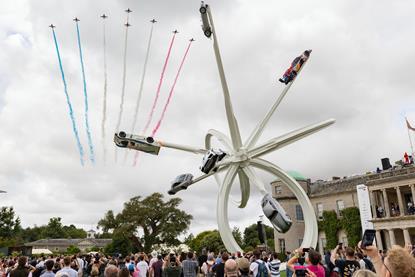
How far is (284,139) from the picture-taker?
1053 inches

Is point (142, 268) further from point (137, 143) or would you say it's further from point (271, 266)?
point (137, 143)

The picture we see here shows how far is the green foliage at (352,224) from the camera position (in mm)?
43188

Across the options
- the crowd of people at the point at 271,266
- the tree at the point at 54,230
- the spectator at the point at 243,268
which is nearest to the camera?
the crowd of people at the point at 271,266

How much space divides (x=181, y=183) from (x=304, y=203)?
9465 millimetres

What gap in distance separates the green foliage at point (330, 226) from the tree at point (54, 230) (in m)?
117

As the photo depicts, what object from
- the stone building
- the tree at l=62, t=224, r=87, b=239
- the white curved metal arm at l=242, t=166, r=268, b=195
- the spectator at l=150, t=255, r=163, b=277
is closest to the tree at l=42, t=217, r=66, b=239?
the tree at l=62, t=224, r=87, b=239

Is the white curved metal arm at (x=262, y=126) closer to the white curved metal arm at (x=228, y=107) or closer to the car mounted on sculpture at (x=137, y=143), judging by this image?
the white curved metal arm at (x=228, y=107)

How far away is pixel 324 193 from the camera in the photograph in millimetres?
50375

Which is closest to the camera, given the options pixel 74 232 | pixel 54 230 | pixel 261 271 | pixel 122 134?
pixel 261 271

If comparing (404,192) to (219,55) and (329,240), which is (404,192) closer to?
(329,240)

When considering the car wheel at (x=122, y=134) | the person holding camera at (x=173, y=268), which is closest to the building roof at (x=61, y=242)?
the car wheel at (x=122, y=134)

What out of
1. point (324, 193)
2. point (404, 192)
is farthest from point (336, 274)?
point (324, 193)

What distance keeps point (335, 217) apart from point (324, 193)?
166 inches

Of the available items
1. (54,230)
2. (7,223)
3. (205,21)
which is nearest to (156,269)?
(205,21)
